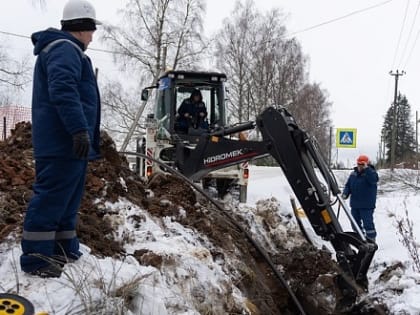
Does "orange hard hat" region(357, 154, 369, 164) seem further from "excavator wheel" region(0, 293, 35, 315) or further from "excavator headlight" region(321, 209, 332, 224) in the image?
"excavator wheel" region(0, 293, 35, 315)

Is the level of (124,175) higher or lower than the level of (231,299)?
higher

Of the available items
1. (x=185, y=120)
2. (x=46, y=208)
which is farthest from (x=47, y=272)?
(x=185, y=120)

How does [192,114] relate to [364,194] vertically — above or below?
above

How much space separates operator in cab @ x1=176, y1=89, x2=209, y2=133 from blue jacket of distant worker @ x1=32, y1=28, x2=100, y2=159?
22.3ft

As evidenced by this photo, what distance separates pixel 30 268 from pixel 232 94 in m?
31.2

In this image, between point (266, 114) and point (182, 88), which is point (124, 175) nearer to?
point (266, 114)

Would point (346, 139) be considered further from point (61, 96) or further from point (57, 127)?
point (61, 96)

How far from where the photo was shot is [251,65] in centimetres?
3366

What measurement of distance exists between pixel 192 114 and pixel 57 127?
281 inches

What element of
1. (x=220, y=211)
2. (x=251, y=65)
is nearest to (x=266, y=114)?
(x=220, y=211)

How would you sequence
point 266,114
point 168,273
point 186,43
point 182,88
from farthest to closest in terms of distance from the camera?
point 186,43, point 182,88, point 266,114, point 168,273

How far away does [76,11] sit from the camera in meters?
3.52

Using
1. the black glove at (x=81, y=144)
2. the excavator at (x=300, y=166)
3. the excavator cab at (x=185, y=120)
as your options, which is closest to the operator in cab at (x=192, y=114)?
the excavator cab at (x=185, y=120)

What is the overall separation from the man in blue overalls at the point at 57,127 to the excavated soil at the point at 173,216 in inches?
29.0
